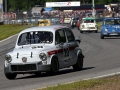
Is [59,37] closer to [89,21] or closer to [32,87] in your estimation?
[32,87]

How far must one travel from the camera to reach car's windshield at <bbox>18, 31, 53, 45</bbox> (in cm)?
1634

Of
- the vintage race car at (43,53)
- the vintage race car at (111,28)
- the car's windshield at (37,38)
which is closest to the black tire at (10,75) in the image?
the vintage race car at (43,53)

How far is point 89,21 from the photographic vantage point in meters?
53.7

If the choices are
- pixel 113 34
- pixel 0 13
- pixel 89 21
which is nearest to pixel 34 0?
pixel 0 13

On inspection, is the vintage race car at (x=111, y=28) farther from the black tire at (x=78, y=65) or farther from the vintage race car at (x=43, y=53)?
the vintage race car at (x=43, y=53)

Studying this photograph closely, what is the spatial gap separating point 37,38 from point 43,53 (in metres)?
1.29

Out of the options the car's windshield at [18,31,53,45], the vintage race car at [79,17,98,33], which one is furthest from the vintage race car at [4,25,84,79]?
the vintage race car at [79,17,98,33]

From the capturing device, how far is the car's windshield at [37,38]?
1634 centimetres

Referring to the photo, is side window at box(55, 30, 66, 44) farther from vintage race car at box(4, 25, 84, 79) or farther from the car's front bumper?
the car's front bumper

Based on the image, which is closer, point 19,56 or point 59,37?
point 19,56

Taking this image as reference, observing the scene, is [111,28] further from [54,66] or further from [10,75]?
[10,75]

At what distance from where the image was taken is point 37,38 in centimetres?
1645

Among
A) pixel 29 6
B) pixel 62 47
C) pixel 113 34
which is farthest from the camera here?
pixel 29 6

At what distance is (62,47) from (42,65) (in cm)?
130
